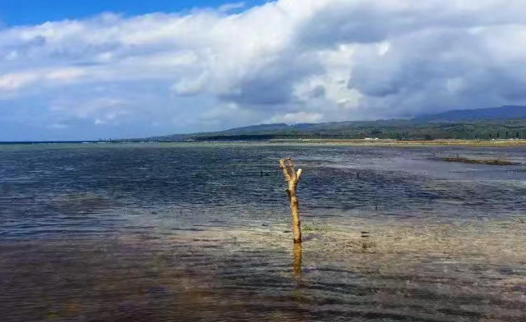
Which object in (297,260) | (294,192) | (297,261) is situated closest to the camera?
(297,261)

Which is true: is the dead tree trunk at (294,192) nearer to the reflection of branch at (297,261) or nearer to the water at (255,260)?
the reflection of branch at (297,261)

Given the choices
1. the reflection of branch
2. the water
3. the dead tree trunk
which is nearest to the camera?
the water

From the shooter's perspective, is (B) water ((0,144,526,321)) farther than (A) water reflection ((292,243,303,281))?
No

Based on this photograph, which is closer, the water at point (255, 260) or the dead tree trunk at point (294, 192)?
the water at point (255, 260)

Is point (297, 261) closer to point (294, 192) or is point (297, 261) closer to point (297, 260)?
point (297, 260)

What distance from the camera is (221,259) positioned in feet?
76.4

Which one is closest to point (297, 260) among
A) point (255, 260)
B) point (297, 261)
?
point (297, 261)

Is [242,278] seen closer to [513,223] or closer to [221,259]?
[221,259]

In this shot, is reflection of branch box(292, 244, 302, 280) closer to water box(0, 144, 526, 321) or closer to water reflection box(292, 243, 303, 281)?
water reflection box(292, 243, 303, 281)

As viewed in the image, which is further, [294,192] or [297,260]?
[294,192]

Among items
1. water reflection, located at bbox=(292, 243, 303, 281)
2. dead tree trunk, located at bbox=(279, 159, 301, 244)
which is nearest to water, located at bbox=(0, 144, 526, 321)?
water reflection, located at bbox=(292, 243, 303, 281)

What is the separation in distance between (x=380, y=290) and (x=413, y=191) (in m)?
35.5

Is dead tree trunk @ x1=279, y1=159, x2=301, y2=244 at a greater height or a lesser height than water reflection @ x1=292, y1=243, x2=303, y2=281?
greater

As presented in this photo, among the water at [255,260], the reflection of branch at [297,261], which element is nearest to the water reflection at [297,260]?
the reflection of branch at [297,261]
